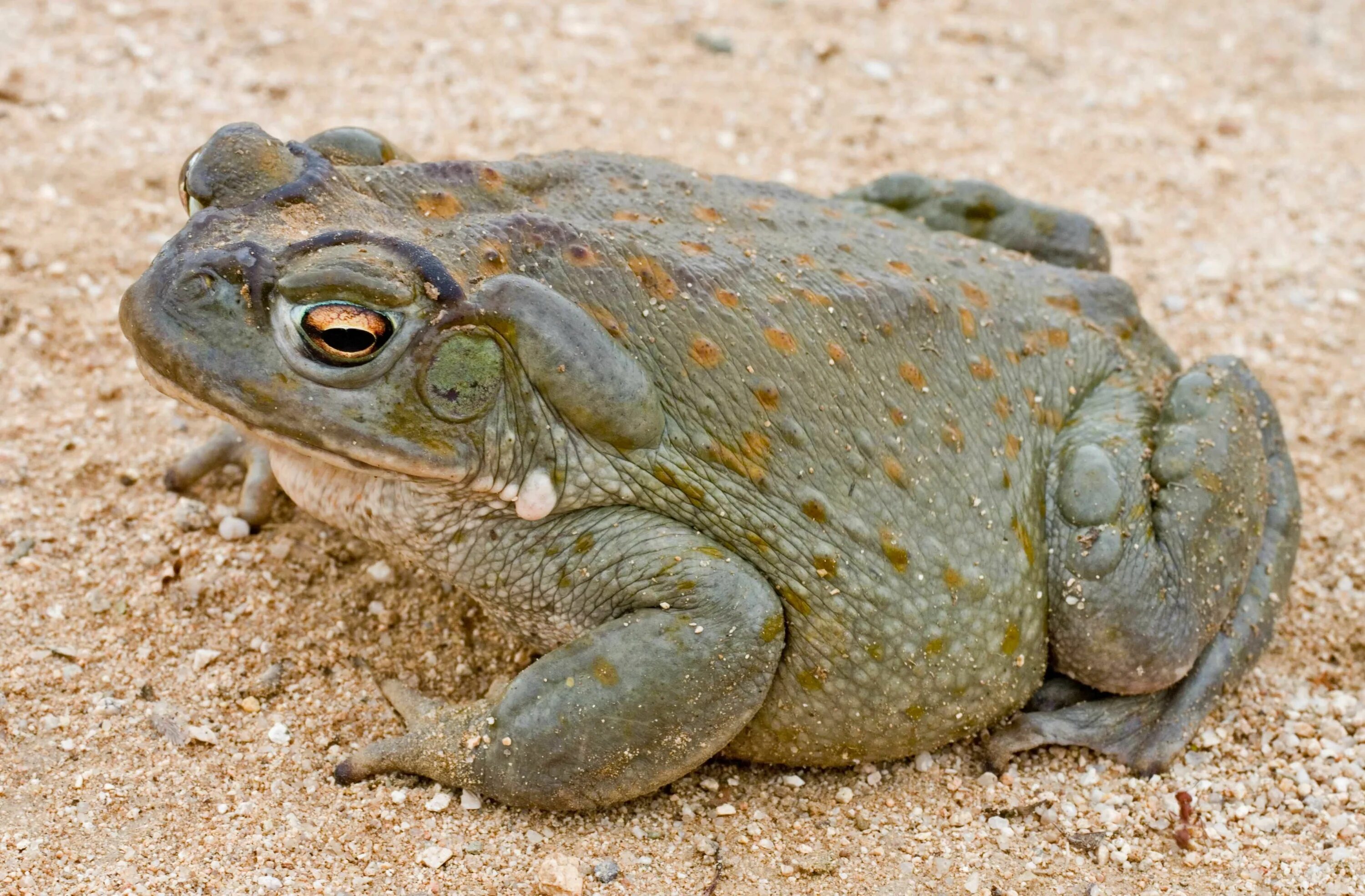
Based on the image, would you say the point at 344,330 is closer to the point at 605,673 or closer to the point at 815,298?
the point at 605,673

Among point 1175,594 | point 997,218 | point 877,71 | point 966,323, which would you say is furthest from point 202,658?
point 877,71

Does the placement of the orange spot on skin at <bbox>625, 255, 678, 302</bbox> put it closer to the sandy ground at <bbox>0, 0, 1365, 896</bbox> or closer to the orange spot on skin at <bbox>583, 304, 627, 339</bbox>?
the orange spot on skin at <bbox>583, 304, 627, 339</bbox>

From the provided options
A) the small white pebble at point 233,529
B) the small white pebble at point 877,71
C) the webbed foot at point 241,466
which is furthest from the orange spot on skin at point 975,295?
the small white pebble at point 877,71

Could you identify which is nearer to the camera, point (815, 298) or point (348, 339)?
point (348, 339)

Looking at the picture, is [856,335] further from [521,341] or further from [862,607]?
[521,341]

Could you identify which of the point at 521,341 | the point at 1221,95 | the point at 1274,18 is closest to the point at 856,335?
the point at 521,341

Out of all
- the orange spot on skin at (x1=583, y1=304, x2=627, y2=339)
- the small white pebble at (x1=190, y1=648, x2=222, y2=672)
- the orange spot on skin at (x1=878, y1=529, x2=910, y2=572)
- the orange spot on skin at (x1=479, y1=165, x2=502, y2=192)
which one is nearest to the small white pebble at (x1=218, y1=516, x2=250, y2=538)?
the small white pebble at (x1=190, y1=648, x2=222, y2=672)
